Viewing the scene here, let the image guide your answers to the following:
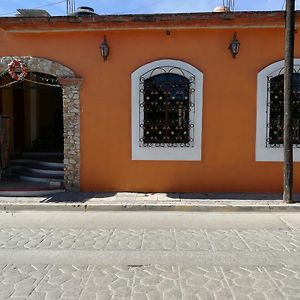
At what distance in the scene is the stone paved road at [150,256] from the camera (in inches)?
158

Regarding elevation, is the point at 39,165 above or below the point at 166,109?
below

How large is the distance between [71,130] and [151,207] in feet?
9.42

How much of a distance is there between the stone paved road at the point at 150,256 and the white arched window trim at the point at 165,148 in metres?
1.94

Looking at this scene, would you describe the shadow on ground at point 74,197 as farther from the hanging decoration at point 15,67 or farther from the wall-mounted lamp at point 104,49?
the wall-mounted lamp at point 104,49

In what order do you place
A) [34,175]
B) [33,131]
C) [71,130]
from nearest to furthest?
[71,130] < [34,175] < [33,131]

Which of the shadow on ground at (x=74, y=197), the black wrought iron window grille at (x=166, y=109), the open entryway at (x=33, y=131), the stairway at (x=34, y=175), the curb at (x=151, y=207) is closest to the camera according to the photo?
the curb at (x=151, y=207)

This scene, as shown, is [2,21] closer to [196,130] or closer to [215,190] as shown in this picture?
[196,130]

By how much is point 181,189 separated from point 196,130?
4.85 feet

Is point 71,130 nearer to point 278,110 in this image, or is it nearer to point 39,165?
point 39,165

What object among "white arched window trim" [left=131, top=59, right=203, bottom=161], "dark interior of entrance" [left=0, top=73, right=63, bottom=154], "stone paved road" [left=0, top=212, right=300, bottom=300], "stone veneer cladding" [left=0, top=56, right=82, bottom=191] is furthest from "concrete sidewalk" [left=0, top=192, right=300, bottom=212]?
"dark interior of entrance" [left=0, top=73, right=63, bottom=154]

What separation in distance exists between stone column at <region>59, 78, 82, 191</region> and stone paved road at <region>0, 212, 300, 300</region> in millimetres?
1833

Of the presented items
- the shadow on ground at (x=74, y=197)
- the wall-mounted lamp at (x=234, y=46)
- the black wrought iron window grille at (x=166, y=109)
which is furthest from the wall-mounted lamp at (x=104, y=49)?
the shadow on ground at (x=74, y=197)

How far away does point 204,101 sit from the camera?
8797 mm

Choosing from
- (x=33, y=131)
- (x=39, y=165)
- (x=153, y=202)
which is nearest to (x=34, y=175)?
(x=39, y=165)
